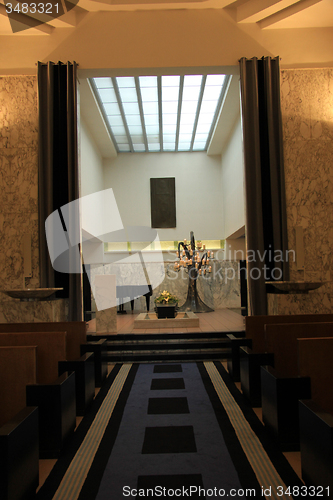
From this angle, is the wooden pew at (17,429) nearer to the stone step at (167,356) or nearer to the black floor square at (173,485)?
the black floor square at (173,485)

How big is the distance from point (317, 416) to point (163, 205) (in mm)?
11852

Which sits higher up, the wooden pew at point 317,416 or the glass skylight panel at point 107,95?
the glass skylight panel at point 107,95

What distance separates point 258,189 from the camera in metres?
6.22

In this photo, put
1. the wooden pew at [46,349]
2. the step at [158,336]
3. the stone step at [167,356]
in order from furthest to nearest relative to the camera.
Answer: the step at [158,336]
the stone step at [167,356]
the wooden pew at [46,349]

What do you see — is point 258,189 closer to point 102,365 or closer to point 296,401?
point 102,365

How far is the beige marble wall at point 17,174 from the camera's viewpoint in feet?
20.4

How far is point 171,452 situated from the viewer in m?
2.46

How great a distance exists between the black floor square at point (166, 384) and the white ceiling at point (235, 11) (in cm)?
616

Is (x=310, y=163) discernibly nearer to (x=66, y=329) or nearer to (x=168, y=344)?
(x=168, y=344)

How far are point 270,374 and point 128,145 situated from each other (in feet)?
38.4

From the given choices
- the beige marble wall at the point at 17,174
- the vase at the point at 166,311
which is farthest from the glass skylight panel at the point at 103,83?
the vase at the point at 166,311

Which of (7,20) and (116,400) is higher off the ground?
(7,20)

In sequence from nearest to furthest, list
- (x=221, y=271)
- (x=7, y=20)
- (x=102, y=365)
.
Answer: (x=102, y=365) < (x=7, y=20) < (x=221, y=271)

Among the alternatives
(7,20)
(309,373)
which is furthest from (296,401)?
(7,20)
